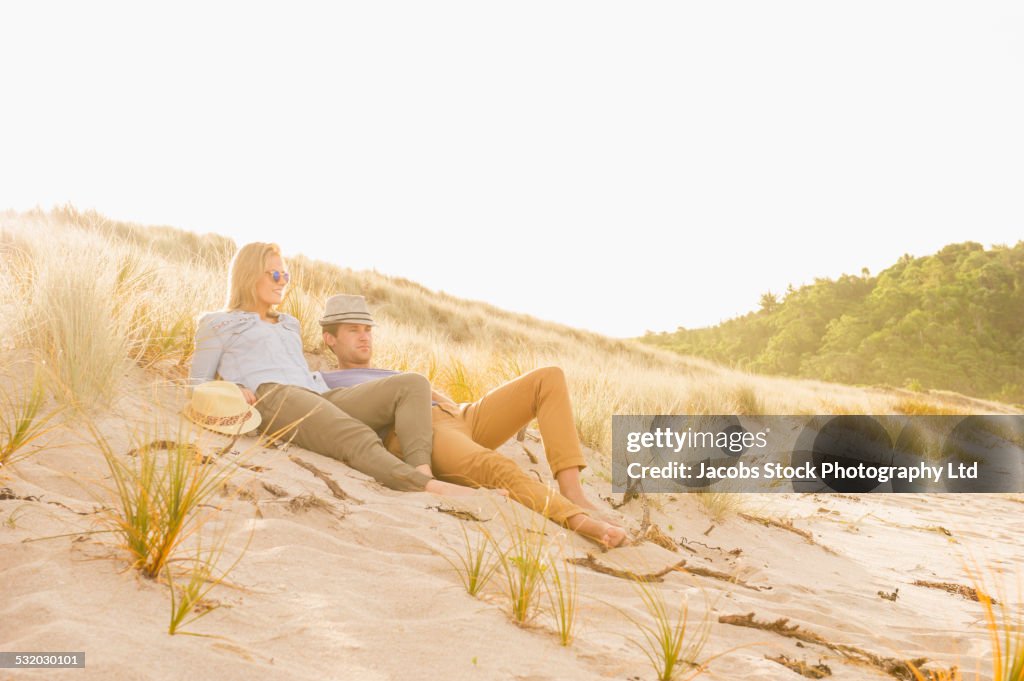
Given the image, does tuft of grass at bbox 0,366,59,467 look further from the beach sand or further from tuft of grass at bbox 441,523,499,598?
tuft of grass at bbox 441,523,499,598

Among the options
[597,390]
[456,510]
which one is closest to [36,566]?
[456,510]

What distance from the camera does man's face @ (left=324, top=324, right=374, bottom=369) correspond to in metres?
5.03

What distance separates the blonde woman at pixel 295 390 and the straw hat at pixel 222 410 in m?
0.13

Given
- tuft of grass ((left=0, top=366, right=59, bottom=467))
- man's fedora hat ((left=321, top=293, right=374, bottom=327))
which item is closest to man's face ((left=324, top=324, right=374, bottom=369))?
man's fedora hat ((left=321, top=293, right=374, bottom=327))

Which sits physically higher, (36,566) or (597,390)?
(597,390)

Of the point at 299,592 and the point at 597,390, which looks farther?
the point at 597,390

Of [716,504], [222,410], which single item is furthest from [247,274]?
[716,504]

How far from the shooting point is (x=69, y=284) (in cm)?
446

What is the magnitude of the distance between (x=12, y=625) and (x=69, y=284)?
292 cm

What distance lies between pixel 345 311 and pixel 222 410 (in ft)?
3.46

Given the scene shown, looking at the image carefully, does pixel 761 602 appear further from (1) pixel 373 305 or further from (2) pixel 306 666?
(1) pixel 373 305

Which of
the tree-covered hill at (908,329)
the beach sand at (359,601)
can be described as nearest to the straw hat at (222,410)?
the beach sand at (359,601)

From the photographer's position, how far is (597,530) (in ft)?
12.2

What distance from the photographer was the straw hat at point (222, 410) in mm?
4090
